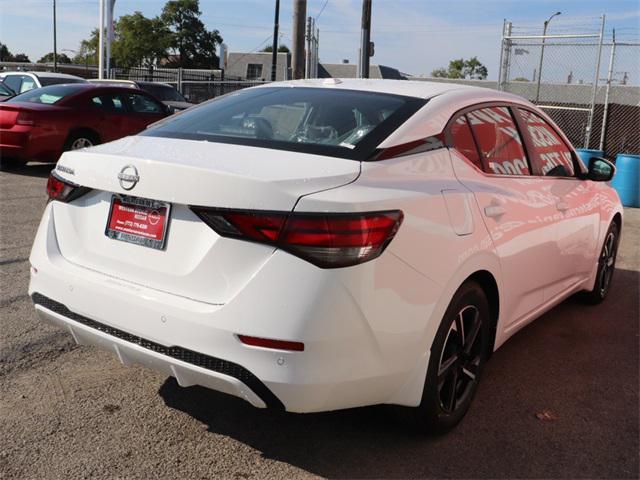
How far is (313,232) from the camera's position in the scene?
7.95ft

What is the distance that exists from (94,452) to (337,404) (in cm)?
111

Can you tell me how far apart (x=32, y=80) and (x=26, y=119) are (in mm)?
4572

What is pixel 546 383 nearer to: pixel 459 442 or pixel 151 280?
pixel 459 442

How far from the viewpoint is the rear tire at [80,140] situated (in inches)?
424

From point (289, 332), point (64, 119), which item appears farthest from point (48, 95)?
point (289, 332)

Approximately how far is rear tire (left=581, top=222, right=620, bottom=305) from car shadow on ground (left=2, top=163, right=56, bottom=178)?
8601 mm

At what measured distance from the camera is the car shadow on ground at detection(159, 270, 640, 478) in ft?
9.76

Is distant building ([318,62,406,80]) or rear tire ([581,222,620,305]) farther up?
distant building ([318,62,406,80])

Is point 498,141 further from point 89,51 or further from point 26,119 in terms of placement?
point 89,51

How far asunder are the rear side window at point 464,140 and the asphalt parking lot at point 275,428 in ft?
4.22

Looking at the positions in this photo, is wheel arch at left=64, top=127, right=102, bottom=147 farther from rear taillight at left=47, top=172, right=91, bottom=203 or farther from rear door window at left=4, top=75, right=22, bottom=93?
rear taillight at left=47, top=172, right=91, bottom=203

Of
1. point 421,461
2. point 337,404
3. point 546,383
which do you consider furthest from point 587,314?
point 337,404

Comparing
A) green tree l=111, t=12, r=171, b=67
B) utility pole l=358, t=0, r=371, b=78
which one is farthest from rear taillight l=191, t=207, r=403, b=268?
green tree l=111, t=12, r=171, b=67

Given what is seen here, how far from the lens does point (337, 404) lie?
2.62 metres
